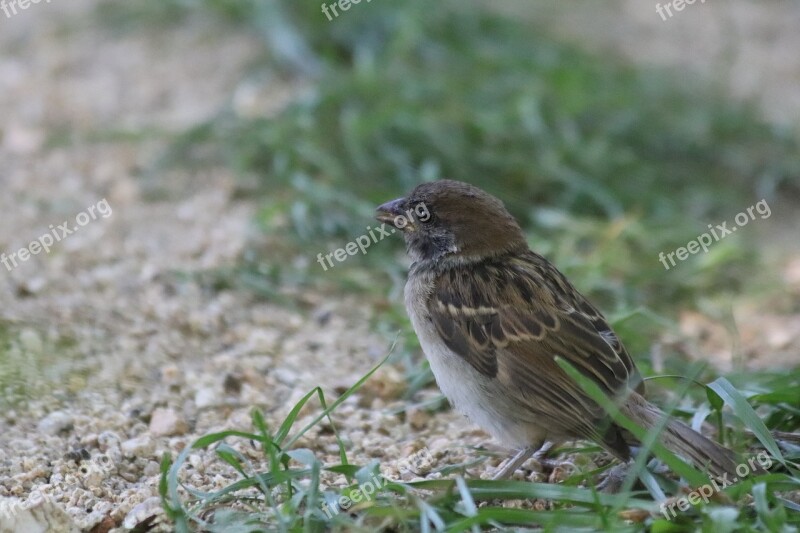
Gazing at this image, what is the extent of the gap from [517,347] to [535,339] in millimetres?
66

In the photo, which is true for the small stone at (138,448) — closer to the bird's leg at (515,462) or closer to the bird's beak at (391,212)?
the bird's leg at (515,462)

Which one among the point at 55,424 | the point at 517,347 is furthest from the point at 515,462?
the point at 55,424

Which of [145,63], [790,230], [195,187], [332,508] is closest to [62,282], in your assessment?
[195,187]

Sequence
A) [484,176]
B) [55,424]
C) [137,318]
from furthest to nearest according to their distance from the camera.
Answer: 1. [484,176]
2. [137,318]
3. [55,424]

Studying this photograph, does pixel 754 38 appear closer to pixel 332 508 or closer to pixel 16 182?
pixel 16 182

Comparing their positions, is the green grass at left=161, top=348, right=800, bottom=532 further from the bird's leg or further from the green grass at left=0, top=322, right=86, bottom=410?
the green grass at left=0, top=322, right=86, bottom=410

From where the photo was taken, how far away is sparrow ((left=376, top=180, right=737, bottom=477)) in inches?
131

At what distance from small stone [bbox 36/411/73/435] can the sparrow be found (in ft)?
4.07

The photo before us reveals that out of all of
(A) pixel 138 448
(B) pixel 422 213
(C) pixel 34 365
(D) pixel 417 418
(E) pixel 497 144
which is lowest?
(D) pixel 417 418

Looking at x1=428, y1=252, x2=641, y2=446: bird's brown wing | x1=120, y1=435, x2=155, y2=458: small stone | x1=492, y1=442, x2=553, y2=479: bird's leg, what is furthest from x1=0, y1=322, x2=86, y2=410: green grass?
x1=492, y1=442, x2=553, y2=479: bird's leg

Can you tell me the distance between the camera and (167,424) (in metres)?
3.86

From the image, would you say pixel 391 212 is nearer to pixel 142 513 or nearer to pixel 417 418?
pixel 417 418

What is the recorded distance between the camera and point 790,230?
669 centimetres

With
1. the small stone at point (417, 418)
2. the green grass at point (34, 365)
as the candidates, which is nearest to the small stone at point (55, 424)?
the green grass at point (34, 365)
